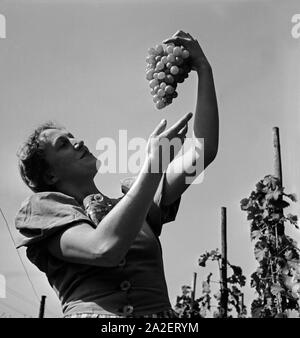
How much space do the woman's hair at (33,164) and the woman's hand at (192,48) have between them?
0.33 metres

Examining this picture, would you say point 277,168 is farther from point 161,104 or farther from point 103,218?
point 103,218

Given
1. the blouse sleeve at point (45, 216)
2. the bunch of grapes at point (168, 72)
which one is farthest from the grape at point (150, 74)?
the blouse sleeve at point (45, 216)

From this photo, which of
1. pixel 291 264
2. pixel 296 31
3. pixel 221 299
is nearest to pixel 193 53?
pixel 296 31

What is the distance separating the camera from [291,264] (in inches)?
130

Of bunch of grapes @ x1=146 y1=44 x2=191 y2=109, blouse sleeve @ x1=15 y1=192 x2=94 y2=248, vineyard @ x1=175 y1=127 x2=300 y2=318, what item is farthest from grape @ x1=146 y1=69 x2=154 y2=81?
vineyard @ x1=175 y1=127 x2=300 y2=318

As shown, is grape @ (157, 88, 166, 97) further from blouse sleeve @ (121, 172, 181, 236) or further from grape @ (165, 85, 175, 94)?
blouse sleeve @ (121, 172, 181, 236)

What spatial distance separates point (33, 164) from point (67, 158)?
0.23ft

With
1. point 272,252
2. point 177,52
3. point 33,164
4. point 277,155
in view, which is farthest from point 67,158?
point 277,155

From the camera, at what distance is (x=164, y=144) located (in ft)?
2.88

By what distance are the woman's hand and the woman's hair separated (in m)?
0.33

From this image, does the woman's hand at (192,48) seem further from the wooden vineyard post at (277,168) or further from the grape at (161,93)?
the wooden vineyard post at (277,168)

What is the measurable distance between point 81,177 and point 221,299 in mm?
3986

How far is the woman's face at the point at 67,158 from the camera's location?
3.42ft

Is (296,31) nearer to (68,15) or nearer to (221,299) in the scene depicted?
(68,15)
